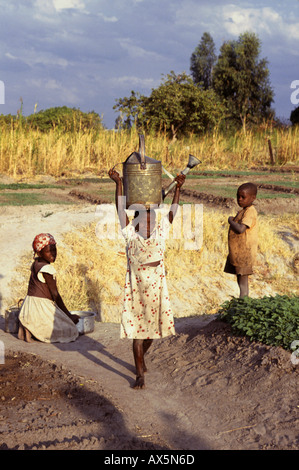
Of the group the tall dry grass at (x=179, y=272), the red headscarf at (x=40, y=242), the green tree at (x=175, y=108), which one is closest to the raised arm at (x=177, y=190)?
the red headscarf at (x=40, y=242)

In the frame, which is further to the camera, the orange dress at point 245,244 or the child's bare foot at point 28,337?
the child's bare foot at point 28,337

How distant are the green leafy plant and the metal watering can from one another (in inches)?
48.9

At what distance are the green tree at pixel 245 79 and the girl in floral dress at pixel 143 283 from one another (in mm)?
31606

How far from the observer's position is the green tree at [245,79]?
116 feet

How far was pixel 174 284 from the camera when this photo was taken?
8266mm

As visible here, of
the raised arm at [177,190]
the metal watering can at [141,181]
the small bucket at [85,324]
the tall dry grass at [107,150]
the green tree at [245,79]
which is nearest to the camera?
the raised arm at [177,190]

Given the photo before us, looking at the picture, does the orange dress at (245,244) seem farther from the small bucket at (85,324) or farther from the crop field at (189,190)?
the crop field at (189,190)

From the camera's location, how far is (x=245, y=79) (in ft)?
117

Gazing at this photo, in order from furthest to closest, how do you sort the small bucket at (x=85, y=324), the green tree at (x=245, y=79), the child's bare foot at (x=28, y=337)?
the green tree at (x=245, y=79) → the small bucket at (x=85, y=324) → the child's bare foot at (x=28, y=337)

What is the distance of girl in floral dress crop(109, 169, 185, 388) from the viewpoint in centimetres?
446

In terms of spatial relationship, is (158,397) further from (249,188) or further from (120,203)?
(249,188)

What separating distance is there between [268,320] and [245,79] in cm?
3298

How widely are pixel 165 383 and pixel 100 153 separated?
13458 mm

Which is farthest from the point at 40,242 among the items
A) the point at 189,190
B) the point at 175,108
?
the point at 175,108
